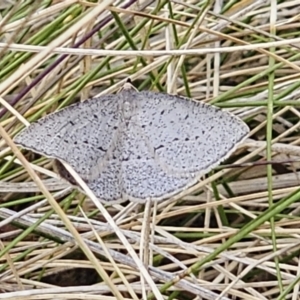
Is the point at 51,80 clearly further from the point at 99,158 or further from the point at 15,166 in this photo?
the point at 99,158

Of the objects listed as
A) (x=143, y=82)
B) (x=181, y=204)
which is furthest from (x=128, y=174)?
(x=143, y=82)

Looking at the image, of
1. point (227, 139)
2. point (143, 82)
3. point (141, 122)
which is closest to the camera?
point (227, 139)

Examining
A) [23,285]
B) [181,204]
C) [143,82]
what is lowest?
[23,285]

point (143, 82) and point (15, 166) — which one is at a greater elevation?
point (143, 82)

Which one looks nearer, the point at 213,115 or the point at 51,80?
the point at 213,115

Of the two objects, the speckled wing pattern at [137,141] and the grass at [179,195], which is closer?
the speckled wing pattern at [137,141]

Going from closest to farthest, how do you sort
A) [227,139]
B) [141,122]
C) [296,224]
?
1. [227,139]
2. [141,122]
3. [296,224]

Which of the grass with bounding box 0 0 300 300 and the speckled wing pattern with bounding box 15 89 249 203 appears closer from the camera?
the speckled wing pattern with bounding box 15 89 249 203

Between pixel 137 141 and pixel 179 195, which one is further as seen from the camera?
pixel 179 195
